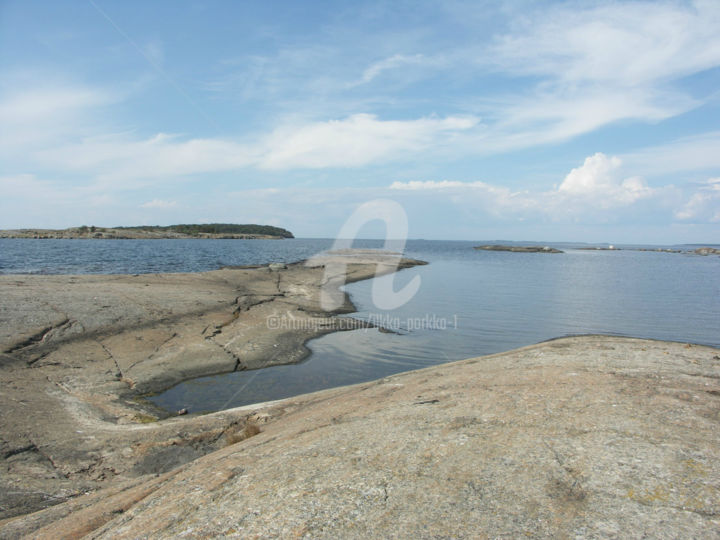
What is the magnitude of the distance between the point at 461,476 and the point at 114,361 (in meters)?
12.0

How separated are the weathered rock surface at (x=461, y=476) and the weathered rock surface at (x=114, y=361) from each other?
4.73 ft

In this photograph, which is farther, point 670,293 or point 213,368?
point 670,293

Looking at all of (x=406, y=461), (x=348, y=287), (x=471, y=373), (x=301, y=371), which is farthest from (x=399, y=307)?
(x=406, y=461)

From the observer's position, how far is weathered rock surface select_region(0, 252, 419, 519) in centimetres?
721

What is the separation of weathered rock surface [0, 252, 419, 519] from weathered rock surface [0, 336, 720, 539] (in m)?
1.44

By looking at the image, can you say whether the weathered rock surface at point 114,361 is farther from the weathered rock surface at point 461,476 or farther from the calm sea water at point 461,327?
the weathered rock surface at point 461,476

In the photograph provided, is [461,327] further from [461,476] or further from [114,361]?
[461,476]

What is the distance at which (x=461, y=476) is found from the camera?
4625 mm

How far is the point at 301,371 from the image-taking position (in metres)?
14.2

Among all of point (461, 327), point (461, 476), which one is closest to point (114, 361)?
point (461, 476)

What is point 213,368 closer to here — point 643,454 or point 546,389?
point 546,389

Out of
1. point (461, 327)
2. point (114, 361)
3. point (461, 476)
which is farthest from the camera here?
point (461, 327)

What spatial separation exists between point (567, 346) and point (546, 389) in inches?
238


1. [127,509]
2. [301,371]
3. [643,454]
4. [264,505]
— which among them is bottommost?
[301,371]
